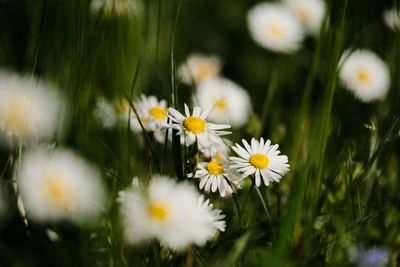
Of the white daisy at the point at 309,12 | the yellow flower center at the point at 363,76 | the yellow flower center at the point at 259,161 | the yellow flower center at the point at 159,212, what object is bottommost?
the yellow flower center at the point at 159,212

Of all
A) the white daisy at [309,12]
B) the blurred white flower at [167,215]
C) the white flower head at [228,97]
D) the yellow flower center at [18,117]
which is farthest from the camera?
the white daisy at [309,12]

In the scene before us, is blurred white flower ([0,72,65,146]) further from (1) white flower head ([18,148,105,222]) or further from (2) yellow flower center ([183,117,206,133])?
(2) yellow flower center ([183,117,206,133])

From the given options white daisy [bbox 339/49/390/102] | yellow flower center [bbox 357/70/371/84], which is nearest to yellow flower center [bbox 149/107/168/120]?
white daisy [bbox 339/49/390/102]

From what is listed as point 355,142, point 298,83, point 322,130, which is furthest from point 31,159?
point 298,83

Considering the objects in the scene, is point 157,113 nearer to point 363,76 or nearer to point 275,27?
point 363,76

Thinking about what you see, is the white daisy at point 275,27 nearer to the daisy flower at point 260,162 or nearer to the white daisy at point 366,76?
the white daisy at point 366,76

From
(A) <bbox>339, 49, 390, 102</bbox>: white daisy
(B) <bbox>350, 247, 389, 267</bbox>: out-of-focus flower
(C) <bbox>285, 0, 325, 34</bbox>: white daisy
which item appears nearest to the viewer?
(B) <bbox>350, 247, 389, 267</bbox>: out-of-focus flower

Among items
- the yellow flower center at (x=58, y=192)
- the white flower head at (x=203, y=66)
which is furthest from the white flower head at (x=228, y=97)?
the yellow flower center at (x=58, y=192)
